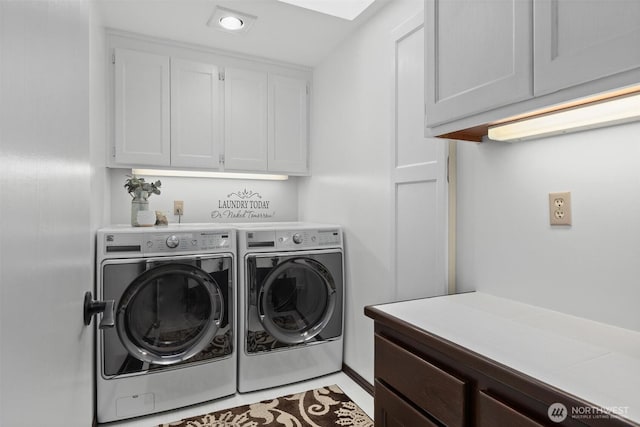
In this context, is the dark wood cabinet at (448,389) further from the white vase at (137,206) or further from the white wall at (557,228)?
the white vase at (137,206)

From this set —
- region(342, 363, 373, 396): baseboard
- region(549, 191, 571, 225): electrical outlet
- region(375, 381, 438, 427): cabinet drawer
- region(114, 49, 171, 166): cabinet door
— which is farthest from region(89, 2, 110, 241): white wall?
region(549, 191, 571, 225): electrical outlet

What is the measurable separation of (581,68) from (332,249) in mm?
1828

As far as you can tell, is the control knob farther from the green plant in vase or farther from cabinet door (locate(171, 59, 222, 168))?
cabinet door (locate(171, 59, 222, 168))

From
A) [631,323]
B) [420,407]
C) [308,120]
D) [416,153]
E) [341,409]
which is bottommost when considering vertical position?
[341,409]

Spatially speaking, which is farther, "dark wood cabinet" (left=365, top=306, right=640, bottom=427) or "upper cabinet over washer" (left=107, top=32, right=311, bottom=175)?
"upper cabinet over washer" (left=107, top=32, right=311, bottom=175)

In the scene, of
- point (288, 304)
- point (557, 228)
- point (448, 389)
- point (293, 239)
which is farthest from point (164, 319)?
point (557, 228)

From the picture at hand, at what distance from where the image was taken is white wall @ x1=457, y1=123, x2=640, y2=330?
111cm

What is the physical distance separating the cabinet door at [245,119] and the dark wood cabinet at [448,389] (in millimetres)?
1882

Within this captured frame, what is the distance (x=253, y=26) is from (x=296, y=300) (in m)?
1.91

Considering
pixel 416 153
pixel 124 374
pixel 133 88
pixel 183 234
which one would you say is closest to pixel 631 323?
pixel 416 153

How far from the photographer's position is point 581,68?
88cm

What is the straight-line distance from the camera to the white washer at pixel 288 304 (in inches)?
89.6

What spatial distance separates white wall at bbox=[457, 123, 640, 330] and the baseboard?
1070 millimetres

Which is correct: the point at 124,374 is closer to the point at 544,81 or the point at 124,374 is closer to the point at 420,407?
the point at 420,407
